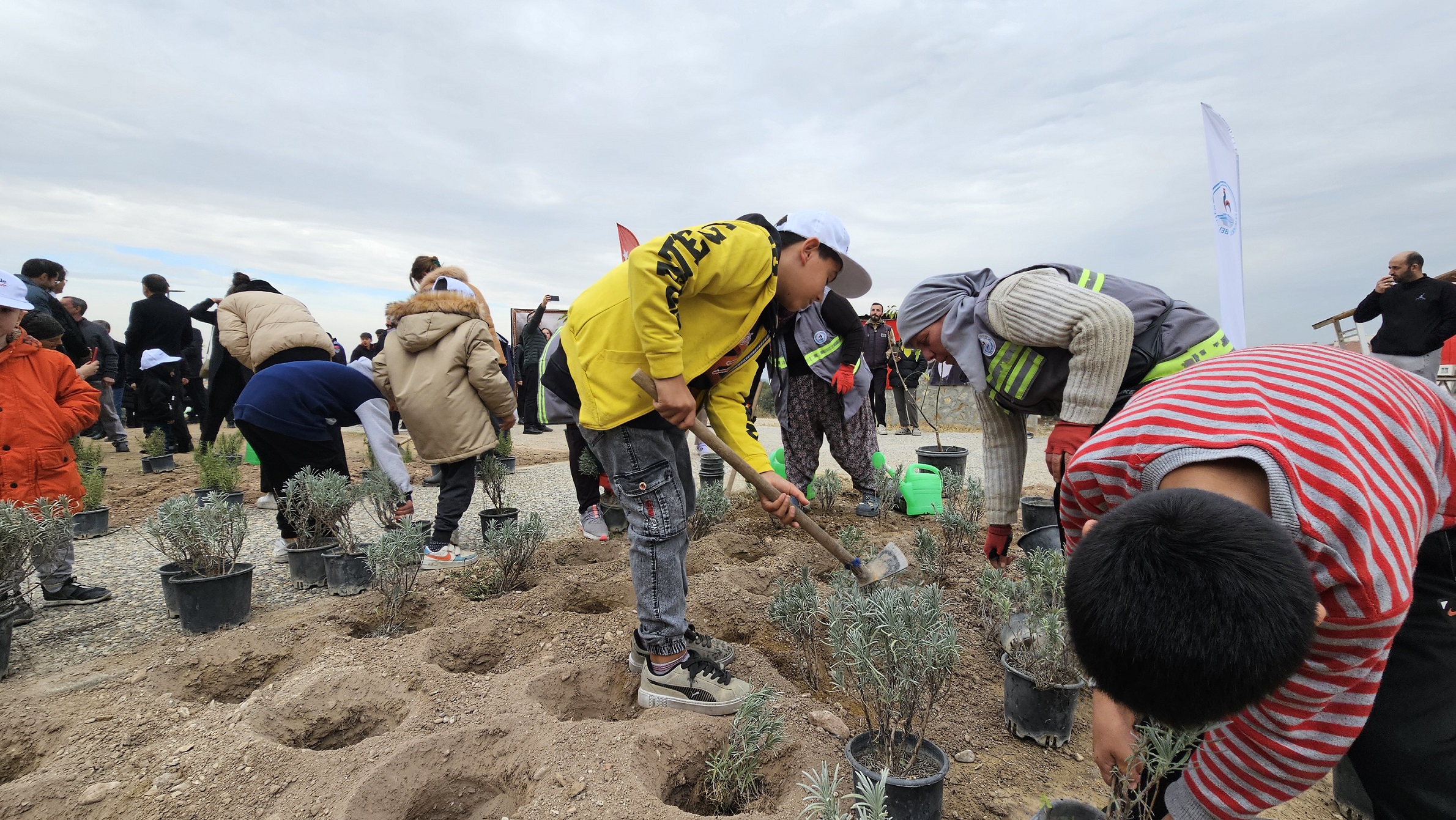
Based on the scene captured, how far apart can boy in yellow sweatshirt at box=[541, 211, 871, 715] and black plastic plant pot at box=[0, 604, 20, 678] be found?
2515mm

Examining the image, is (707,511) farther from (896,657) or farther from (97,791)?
(97,791)

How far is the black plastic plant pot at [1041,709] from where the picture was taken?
231 centimetres

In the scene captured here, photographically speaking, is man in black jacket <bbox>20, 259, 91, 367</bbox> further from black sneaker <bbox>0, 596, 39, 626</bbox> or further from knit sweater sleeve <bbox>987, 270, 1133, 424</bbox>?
knit sweater sleeve <bbox>987, 270, 1133, 424</bbox>

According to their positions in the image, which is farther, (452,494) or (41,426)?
(452,494)

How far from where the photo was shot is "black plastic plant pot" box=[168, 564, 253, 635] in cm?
322

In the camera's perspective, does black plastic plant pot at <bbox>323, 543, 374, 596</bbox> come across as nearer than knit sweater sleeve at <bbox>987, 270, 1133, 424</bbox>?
No

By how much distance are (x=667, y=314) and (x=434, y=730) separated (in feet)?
5.50

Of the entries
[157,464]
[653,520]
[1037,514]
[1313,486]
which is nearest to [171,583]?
[653,520]

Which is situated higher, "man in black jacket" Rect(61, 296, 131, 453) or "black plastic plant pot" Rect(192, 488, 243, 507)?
"man in black jacket" Rect(61, 296, 131, 453)

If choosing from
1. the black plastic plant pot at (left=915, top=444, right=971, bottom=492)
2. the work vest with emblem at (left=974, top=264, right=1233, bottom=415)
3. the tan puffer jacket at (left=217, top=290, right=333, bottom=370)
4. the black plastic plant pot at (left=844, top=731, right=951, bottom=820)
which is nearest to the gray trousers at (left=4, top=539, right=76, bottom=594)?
the tan puffer jacket at (left=217, top=290, right=333, bottom=370)

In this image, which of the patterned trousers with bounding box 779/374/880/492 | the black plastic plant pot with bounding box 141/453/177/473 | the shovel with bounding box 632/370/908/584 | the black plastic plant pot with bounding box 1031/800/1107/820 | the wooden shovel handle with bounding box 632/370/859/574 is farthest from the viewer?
the black plastic plant pot with bounding box 141/453/177/473

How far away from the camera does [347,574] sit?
3.86 metres

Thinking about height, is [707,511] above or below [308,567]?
above

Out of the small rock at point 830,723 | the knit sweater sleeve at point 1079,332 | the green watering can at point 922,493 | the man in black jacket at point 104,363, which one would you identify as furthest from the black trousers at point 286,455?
the man in black jacket at point 104,363
